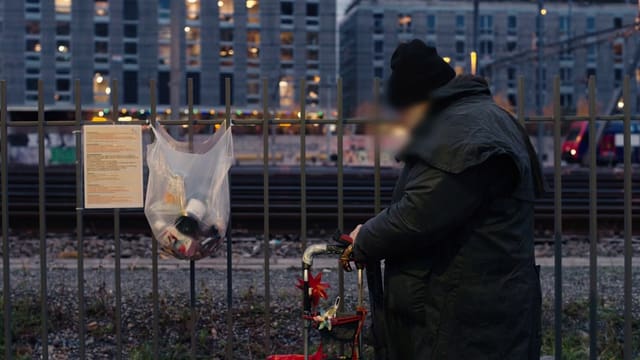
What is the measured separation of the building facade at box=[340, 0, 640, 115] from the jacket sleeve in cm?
5136

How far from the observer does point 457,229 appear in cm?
311

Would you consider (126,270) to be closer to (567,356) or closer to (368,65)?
(567,356)

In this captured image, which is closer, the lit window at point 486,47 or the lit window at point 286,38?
the lit window at point 286,38

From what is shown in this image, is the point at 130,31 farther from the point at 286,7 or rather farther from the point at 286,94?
the point at 286,94

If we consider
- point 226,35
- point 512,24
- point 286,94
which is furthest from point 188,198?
point 512,24

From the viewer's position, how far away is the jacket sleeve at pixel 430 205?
303 centimetres

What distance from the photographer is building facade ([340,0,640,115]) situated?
57406mm

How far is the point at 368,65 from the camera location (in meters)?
58.2

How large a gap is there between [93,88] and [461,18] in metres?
29.1

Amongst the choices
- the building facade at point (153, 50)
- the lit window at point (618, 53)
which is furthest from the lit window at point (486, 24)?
the building facade at point (153, 50)

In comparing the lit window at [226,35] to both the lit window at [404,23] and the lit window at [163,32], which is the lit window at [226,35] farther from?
the lit window at [404,23]

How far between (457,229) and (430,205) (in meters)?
0.17

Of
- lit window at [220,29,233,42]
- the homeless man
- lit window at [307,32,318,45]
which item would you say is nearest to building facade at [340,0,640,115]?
lit window at [307,32,318,45]

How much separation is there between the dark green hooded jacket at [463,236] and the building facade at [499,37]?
168 ft
